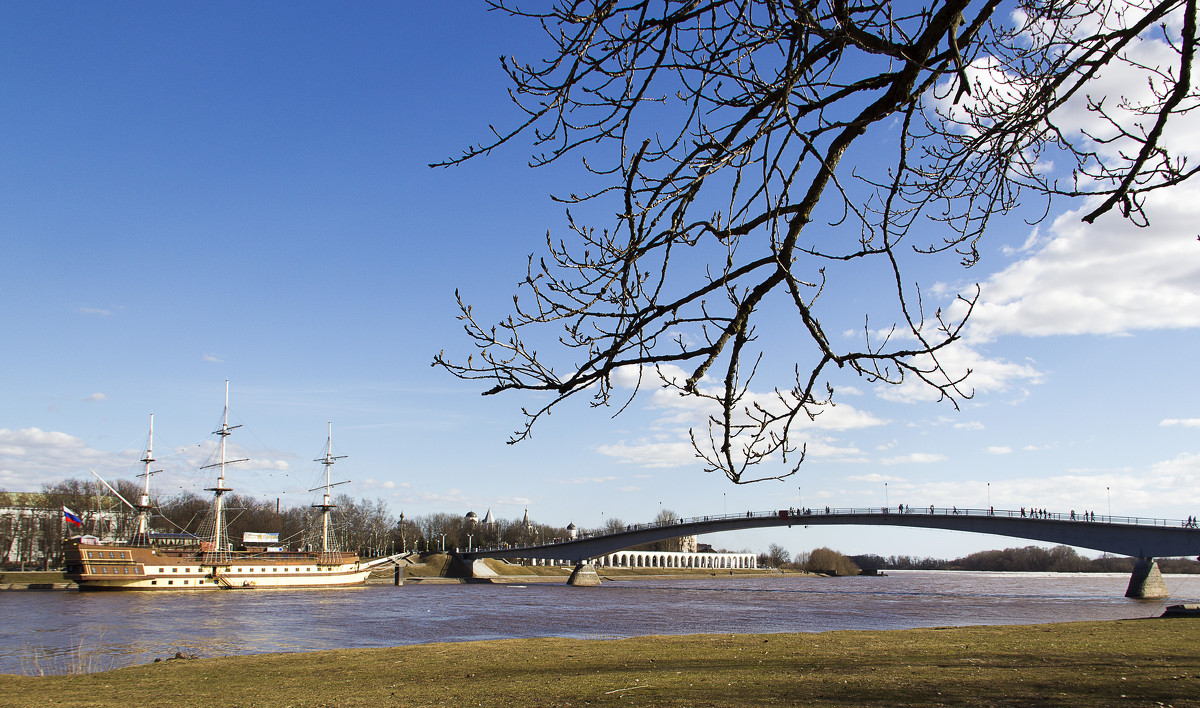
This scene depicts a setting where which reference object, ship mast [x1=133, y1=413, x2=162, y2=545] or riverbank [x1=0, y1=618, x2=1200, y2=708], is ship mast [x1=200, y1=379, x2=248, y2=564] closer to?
ship mast [x1=133, y1=413, x2=162, y2=545]

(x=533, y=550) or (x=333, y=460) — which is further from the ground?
(x=333, y=460)

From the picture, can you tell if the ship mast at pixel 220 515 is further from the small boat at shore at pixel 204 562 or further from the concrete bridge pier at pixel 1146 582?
the concrete bridge pier at pixel 1146 582

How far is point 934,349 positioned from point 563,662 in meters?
11.9

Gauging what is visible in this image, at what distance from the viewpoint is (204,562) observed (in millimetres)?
67812

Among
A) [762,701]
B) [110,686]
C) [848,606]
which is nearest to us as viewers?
[762,701]

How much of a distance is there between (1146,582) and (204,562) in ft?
238

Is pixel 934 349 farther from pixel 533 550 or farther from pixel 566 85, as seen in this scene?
pixel 533 550

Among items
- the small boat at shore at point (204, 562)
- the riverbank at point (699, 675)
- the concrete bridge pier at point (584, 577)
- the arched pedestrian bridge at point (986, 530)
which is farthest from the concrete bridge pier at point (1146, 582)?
the small boat at shore at point (204, 562)

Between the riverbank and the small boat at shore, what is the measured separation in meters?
54.6

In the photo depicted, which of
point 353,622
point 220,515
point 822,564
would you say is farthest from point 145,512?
point 822,564

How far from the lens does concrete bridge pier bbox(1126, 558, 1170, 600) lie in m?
50.9

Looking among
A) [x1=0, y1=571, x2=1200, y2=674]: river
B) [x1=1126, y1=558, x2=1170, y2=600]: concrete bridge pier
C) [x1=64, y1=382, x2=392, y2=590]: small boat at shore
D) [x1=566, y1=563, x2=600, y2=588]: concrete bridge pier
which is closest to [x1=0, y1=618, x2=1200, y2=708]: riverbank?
[x1=0, y1=571, x2=1200, y2=674]: river

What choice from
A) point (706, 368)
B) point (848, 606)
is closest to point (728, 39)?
point (706, 368)

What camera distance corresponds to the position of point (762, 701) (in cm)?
816
